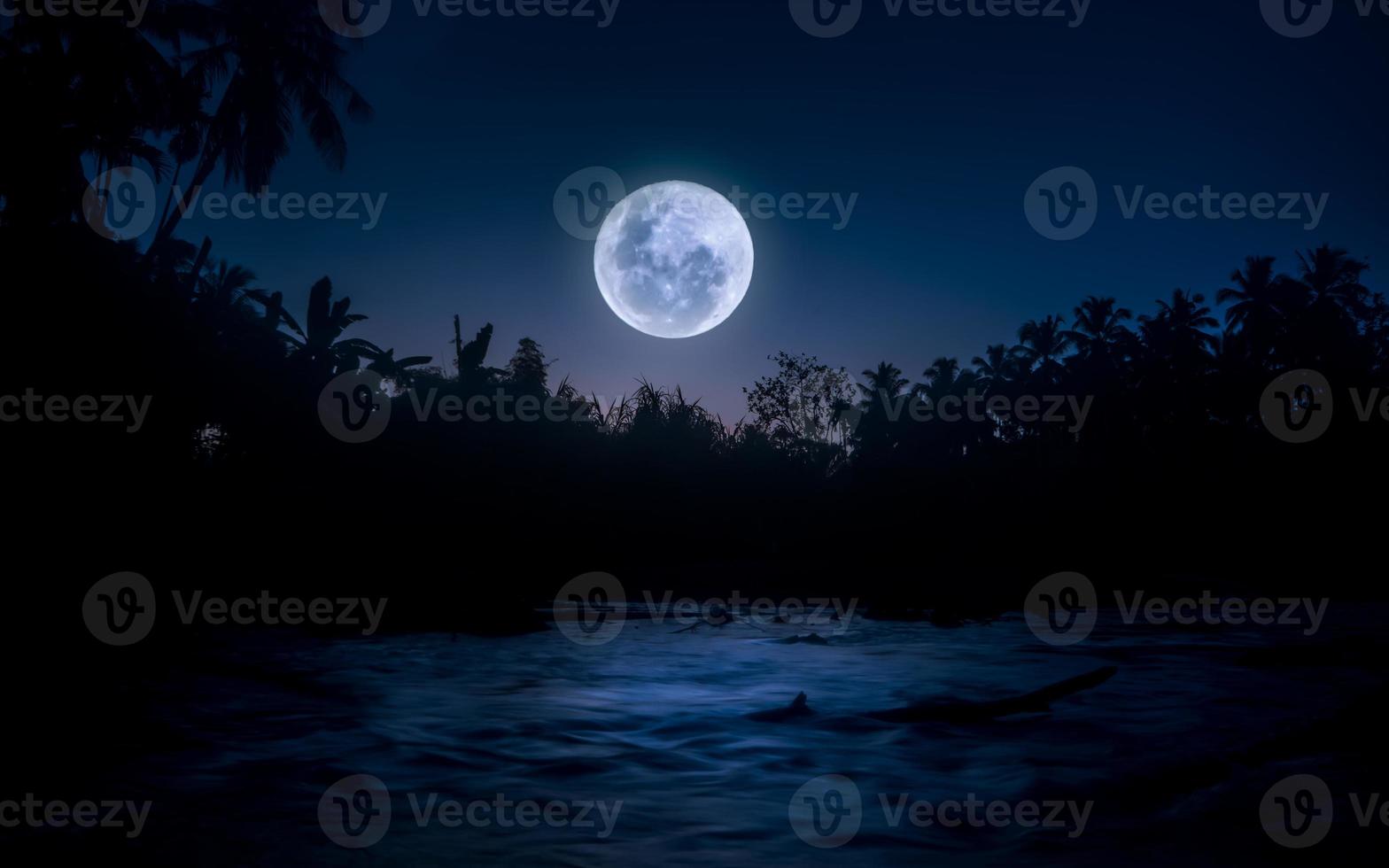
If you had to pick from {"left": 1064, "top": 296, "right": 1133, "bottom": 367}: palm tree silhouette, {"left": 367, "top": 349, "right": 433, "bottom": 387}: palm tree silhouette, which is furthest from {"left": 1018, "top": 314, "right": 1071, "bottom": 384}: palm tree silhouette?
{"left": 367, "top": 349, "right": 433, "bottom": 387}: palm tree silhouette

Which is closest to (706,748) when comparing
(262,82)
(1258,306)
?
(262,82)

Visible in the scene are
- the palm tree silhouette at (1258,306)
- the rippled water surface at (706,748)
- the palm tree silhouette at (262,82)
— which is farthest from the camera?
the palm tree silhouette at (1258,306)

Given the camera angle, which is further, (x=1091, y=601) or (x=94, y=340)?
(x=1091, y=601)

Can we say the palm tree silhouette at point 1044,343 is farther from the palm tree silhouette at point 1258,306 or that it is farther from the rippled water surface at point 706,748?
the rippled water surface at point 706,748

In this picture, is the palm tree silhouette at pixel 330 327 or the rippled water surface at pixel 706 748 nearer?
the rippled water surface at pixel 706 748

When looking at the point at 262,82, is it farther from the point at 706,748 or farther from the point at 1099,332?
the point at 1099,332

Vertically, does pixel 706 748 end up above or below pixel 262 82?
below

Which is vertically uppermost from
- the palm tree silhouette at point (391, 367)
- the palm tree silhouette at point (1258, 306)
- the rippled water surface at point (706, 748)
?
the palm tree silhouette at point (1258, 306)

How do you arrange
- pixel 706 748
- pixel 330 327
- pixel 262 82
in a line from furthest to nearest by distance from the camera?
pixel 330 327
pixel 262 82
pixel 706 748

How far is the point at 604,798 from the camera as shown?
4801mm

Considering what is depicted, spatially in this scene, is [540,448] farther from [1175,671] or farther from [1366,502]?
[1366,502]

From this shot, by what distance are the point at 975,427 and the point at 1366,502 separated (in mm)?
19803

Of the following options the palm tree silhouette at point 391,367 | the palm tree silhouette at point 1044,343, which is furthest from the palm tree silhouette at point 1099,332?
the palm tree silhouette at point 391,367

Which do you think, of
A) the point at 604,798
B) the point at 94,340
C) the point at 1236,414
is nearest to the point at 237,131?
the point at 94,340
